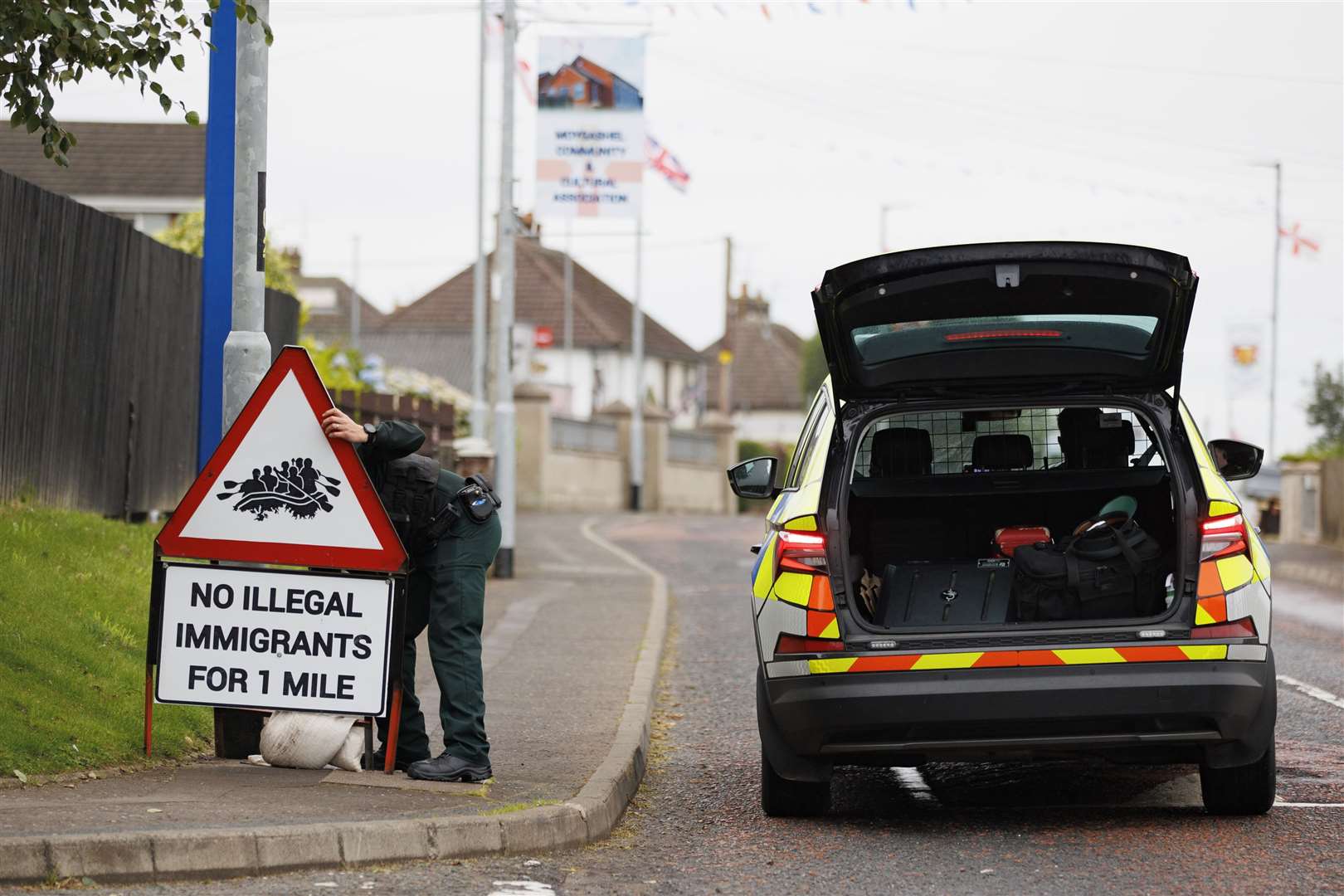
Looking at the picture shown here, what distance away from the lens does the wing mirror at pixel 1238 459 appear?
7.84 meters

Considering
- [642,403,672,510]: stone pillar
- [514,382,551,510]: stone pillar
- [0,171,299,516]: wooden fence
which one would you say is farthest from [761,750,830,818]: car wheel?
[642,403,672,510]: stone pillar

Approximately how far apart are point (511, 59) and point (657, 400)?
198 ft

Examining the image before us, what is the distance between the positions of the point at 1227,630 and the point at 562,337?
68.1m

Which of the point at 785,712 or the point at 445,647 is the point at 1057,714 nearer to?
the point at 785,712

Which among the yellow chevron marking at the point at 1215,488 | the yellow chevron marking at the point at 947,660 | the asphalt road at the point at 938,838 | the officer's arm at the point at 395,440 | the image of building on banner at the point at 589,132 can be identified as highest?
A: the image of building on banner at the point at 589,132

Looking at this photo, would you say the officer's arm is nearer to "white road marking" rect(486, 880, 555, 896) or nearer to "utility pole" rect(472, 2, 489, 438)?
"white road marking" rect(486, 880, 555, 896)

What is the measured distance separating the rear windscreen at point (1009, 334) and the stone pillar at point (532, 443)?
34.4m

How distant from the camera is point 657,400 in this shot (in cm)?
8138

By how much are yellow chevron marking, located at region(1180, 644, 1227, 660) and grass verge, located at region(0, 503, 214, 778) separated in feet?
13.7

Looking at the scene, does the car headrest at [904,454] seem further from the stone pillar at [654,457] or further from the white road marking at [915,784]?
the stone pillar at [654,457]

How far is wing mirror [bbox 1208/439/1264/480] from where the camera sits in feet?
25.7

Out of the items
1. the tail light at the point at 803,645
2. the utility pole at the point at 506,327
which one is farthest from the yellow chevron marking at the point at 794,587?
the utility pole at the point at 506,327

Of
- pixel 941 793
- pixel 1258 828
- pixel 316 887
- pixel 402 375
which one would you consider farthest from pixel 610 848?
pixel 402 375

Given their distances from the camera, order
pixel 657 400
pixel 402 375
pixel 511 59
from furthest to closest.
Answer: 1. pixel 657 400
2. pixel 402 375
3. pixel 511 59
